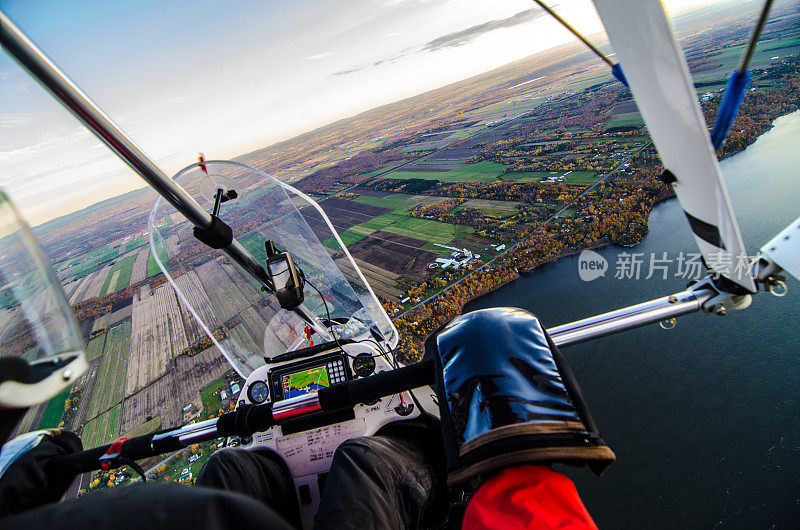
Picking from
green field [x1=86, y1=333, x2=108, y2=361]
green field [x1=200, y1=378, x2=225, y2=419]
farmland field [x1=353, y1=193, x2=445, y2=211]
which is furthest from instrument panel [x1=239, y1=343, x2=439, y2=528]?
farmland field [x1=353, y1=193, x2=445, y2=211]

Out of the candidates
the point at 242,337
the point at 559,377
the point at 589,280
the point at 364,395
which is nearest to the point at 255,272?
the point at 242,337

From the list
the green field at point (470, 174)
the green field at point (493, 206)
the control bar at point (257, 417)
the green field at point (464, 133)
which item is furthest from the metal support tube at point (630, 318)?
the green field at point (464, 133)

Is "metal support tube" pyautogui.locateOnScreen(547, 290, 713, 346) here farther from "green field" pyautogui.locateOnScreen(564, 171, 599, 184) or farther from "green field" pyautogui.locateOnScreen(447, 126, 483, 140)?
"green field" pyautogui.locateOnScreen(447, 126, 483, 140)

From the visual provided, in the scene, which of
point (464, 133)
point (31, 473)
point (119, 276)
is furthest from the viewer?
point (464, 133)

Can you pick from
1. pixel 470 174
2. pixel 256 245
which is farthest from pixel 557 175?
pixel 256 245

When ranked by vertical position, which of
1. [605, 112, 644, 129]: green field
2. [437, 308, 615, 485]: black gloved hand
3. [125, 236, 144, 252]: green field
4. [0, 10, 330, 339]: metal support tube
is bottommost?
[605, 112, 644, 129]: green field

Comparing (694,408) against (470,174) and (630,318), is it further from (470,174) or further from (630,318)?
(470,174)
